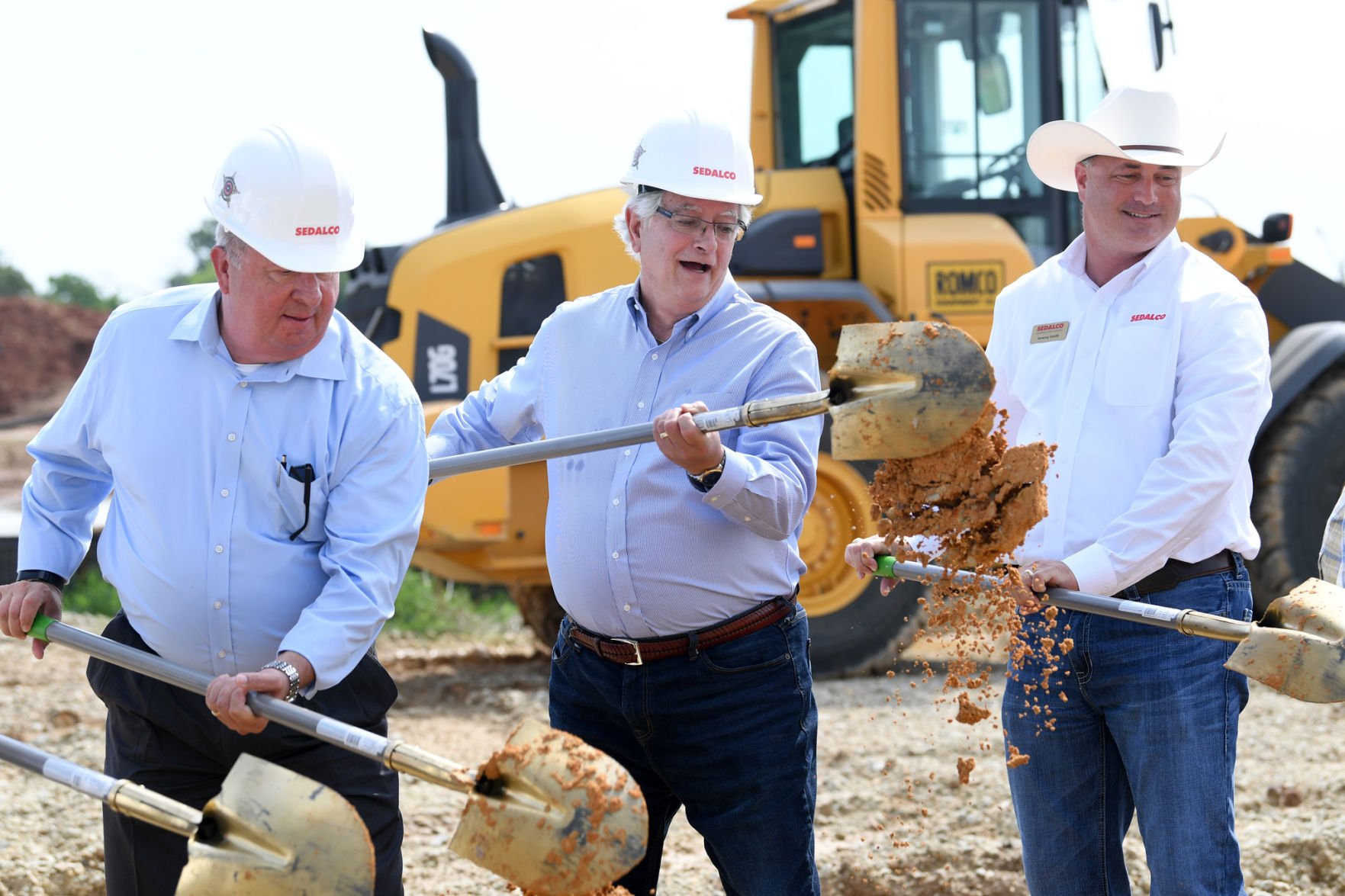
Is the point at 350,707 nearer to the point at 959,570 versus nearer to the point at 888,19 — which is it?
the point at 959,570

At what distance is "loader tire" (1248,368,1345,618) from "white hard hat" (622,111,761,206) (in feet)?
16.0

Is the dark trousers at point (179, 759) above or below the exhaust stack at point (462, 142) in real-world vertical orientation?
below

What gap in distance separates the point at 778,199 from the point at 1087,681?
4.67 m

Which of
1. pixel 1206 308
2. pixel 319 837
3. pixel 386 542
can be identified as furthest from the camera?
pixel 1206 308

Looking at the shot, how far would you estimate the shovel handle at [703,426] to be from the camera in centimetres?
268

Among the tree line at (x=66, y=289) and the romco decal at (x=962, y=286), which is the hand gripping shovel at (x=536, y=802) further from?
the tree line at (x=66, y=289)

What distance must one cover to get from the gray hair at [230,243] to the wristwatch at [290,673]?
0.73m

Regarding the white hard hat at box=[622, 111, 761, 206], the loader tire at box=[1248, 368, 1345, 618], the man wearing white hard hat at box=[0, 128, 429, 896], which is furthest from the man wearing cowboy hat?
the loader tire at box=[1248, 368, 1345, 618]

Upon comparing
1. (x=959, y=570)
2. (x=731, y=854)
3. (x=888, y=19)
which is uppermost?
(x=888, y=19)

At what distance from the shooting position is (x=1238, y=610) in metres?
2.99

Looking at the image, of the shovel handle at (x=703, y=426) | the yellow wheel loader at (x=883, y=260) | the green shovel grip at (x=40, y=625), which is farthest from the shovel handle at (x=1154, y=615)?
the yellow wheel loader at (x=883, y=260)

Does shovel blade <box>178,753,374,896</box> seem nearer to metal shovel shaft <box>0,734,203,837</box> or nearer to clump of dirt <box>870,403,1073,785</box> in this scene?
metal shovel shaft <box>0,734,203,837</box>

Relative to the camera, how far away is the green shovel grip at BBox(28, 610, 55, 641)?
2.94m

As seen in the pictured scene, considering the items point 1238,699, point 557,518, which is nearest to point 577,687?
point 557,518
